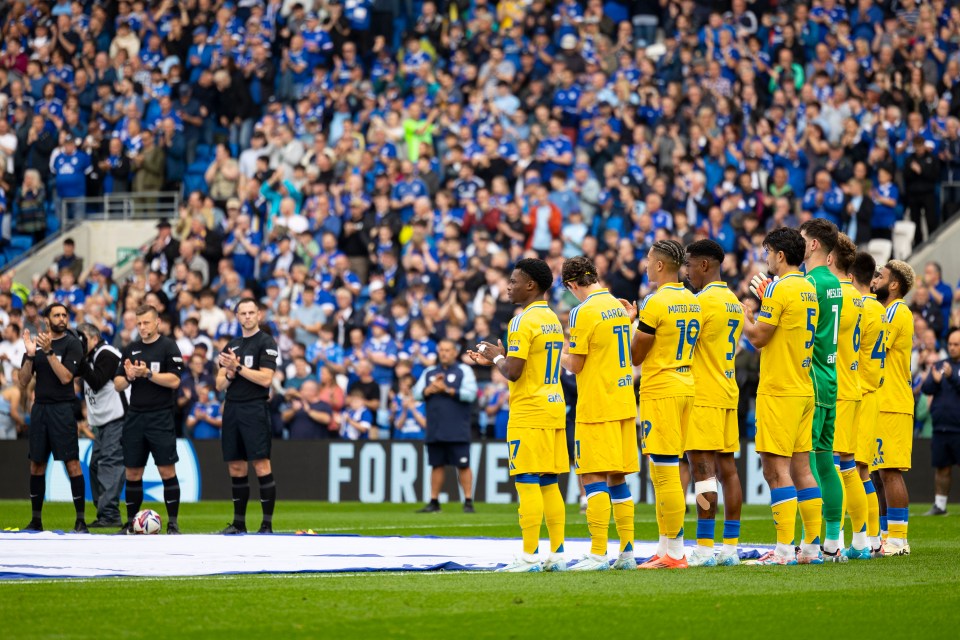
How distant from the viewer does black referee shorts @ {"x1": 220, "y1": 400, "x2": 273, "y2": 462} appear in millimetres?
15742

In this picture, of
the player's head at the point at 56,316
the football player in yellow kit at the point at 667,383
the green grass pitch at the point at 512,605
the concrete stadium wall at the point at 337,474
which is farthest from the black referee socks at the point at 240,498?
the concrete stadium wall at the point at 337,474

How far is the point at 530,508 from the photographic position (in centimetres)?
1147

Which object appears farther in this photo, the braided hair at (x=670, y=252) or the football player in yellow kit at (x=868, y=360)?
the football player in yellow kit at (x=868, y=360)

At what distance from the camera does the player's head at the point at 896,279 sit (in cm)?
1341

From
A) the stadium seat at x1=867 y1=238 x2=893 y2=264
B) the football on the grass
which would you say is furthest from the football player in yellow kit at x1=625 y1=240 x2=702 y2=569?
the stadium seat at x1=867 y1=238 x2=893 y2=264

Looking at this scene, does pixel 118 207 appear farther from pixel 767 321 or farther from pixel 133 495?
pixel 767 321

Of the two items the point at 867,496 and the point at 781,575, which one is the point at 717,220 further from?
the point at 781,575

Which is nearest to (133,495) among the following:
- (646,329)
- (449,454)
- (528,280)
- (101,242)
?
(449,454)

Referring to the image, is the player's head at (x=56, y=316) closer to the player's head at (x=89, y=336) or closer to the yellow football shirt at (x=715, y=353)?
the player's head at (x=89, y=336)

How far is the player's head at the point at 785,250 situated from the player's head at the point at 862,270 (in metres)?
1.65

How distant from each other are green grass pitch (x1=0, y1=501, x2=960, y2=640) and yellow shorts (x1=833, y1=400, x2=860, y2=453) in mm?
1035

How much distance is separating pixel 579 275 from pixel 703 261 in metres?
1.04

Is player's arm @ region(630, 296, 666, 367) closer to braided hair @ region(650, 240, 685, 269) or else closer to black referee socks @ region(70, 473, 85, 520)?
braided hair @ region(650, 240, 685, 269)

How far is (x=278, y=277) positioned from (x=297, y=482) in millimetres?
4655
